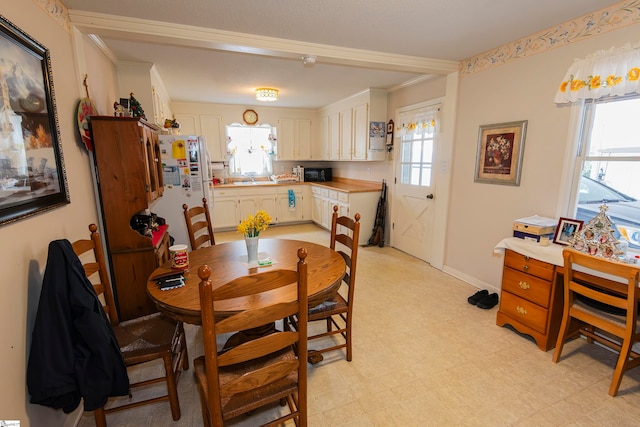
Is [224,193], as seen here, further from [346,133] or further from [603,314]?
[603,314]

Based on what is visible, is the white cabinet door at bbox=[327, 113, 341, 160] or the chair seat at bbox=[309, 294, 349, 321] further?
the white cabinet door at bbox=[327, 113, 341, 160]

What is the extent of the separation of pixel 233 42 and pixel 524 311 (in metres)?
3.16

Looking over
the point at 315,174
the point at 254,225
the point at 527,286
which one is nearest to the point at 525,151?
the point at 527,286

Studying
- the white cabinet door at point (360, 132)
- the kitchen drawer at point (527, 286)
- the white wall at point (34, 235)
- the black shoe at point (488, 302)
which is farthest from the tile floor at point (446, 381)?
the white cabinet door at point (360, 132)

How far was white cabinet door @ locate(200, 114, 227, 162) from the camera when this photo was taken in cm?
537

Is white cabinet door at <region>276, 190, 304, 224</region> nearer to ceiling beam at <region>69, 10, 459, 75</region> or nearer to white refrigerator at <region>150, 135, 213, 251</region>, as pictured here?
white refrigerator at <region>150, 135, 213, 251</region>

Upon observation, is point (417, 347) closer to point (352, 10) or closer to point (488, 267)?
point (488, 267)

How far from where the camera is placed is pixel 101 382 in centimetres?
129

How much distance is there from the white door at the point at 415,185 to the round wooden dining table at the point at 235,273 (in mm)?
2222

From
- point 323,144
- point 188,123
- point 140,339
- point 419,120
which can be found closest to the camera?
point 140,339

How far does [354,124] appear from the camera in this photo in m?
4.80

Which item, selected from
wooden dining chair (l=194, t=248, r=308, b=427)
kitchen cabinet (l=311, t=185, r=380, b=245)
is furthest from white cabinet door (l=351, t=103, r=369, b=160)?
wooden dining chair (l=194, t=248, r=308, b=427)

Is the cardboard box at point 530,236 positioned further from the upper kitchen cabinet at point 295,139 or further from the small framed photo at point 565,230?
the upper kitchen cabinet at point 295,139

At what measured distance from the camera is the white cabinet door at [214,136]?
5.37m
